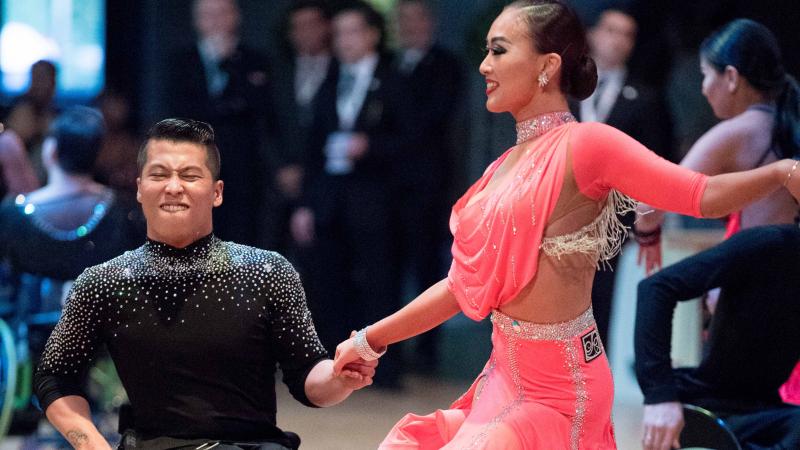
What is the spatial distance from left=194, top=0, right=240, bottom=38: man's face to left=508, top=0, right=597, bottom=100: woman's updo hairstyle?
410cm

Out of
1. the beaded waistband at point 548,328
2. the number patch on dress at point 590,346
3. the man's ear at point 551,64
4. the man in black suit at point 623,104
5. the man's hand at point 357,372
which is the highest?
the man's ear at point 551,64

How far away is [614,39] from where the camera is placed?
563 centimetres

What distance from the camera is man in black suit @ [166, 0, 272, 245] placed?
6.77 metres

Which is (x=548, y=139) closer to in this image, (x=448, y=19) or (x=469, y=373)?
(x=469, y=373)

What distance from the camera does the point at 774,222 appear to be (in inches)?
146

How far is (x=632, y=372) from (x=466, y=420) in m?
3.67

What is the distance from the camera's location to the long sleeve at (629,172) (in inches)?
104

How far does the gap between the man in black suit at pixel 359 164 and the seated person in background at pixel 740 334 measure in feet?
10.3

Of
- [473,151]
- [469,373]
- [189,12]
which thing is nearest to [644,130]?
[469,373]

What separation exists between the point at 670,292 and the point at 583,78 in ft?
2.75

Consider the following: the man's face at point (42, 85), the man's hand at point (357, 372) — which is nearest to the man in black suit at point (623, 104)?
the man's hand at point (357, 372)

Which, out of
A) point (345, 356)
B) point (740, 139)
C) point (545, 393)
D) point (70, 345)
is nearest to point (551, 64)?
point (545, 393)

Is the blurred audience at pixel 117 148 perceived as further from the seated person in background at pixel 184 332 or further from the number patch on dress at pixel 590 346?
the number patch on dress at pixel 590 346

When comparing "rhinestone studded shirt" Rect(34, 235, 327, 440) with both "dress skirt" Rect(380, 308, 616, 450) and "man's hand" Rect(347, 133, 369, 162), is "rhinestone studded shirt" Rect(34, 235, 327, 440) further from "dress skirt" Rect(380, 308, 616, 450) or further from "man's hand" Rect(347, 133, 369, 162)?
"man's hand" Rect(347, 133, 369, 162)
